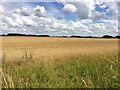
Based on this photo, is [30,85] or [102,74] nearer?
[30,85]

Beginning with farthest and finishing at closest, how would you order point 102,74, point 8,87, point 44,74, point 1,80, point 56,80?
1. point 44,74
2. point 102,74
3. point 56,80
4. point 1,80
5. point 8,87

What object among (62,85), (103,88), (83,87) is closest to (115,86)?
(103,88)

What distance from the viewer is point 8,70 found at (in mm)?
5234

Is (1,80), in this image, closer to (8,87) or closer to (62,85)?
(8,87)

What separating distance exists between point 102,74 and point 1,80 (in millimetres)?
2263

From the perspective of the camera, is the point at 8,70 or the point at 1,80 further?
the point at 8,70

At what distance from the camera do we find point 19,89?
4.19 m

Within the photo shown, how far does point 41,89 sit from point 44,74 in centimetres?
124

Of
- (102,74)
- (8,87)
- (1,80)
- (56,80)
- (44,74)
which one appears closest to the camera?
(8,87)

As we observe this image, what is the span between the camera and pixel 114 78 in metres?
4.50

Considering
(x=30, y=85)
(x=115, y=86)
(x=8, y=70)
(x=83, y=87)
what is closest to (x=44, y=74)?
(x=8, y=70)

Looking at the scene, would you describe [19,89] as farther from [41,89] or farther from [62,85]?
[62,85]

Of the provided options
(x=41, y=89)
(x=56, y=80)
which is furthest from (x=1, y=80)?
(x=56, y=80)

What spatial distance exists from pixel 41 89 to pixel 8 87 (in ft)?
2.19
